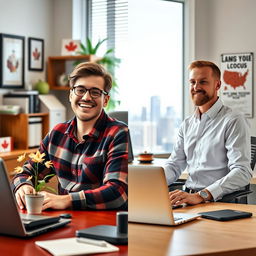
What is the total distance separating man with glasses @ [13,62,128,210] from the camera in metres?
2.26

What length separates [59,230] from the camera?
69.9 inches

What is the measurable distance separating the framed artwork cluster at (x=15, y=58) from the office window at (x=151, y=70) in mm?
856

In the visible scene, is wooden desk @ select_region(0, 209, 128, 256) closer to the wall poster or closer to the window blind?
the wall poster

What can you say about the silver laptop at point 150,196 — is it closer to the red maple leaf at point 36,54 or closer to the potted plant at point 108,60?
the potted plant at point 108,60

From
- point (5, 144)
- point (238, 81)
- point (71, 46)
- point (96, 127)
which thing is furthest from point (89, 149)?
point (71, 46)

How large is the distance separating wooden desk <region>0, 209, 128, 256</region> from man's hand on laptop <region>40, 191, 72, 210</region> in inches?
1.4

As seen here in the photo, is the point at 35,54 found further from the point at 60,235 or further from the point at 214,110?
the point at 60,235

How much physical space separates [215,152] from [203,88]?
1.36 ft

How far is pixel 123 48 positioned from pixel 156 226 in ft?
12.6

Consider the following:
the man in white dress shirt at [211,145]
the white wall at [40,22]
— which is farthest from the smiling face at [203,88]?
the white wall at [40,22]

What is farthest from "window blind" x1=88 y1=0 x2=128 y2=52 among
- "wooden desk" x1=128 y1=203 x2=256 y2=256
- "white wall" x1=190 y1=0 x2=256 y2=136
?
"wooden desk" x1=128 y1=203 x2=256 y2=256

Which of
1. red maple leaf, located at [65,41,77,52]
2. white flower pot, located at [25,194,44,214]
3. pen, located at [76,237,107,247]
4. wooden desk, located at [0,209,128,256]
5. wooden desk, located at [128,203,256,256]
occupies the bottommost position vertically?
wooden desk, located at [128,203,256,256]

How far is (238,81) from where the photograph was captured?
5.15 m

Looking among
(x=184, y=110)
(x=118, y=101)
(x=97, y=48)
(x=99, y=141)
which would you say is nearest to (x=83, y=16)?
(x=97, y=48)
